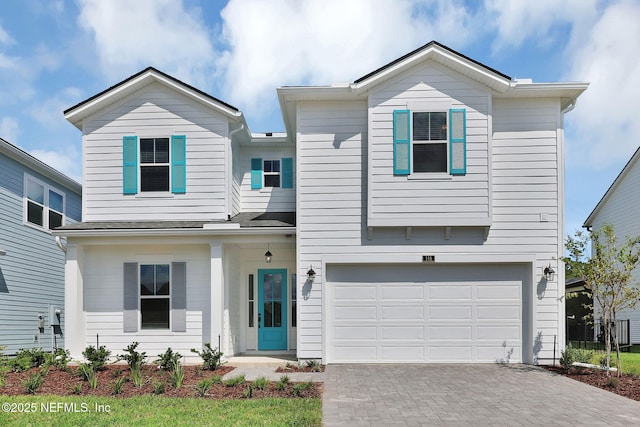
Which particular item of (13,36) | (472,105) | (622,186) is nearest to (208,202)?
(13,36)

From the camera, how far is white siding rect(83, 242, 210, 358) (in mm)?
12664

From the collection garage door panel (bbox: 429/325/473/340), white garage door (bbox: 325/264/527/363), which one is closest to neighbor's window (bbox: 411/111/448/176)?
white garage door (bbox: 325/264/527/363)

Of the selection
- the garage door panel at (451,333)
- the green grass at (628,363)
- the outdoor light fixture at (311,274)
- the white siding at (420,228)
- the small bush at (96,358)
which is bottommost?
the green grass at (628,363)

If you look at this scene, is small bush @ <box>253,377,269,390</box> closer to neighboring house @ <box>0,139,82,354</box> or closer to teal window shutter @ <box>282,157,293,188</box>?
teal window shutter @ <box>282,157,293,188</box>

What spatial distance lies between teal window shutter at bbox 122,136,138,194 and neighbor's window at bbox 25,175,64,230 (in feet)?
13.5

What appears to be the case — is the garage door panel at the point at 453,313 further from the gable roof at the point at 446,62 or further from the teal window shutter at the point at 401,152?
the gable roof at the point at 446,62

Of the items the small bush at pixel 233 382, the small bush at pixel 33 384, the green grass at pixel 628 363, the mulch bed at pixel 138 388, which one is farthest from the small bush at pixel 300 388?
the green grass at pixel 628 363

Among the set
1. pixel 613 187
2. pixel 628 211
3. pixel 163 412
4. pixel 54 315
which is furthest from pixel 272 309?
pixel 613 187

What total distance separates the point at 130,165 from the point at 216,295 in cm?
386

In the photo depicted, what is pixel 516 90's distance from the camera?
11648mm

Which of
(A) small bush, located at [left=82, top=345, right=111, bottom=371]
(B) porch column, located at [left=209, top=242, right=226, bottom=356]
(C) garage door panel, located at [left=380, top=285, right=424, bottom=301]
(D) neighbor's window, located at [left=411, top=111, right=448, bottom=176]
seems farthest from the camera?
(B) porch column, located at [left=209, top=242, right=226, bottom=356]

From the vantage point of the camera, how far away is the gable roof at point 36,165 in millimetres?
13977

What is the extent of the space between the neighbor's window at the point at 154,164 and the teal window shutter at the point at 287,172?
10.4 ft

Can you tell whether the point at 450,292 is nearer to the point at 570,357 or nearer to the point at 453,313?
the point at 453,313
